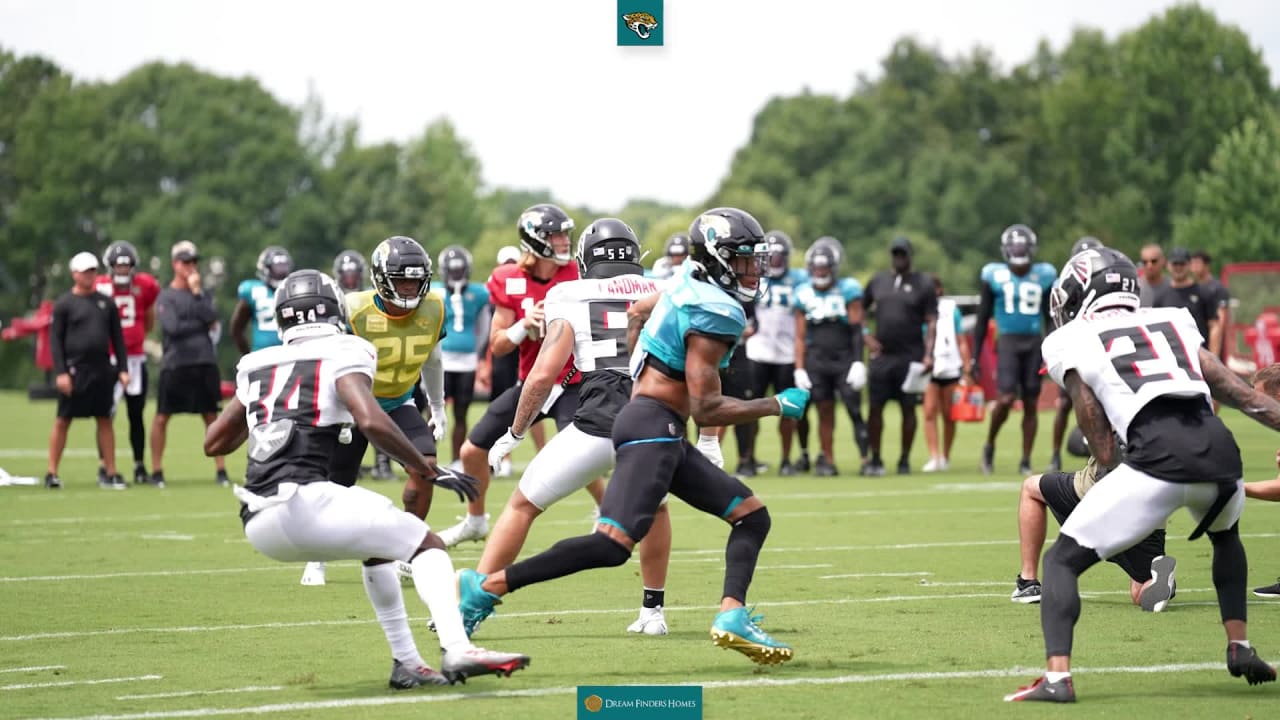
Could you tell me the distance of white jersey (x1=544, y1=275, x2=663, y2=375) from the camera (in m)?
8.75

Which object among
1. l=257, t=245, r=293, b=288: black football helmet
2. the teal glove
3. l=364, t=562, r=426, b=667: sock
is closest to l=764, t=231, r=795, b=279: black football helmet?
l=257, t=245, r=293, b=288: black football helmet

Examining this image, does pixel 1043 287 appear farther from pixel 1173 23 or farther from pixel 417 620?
pixel 1173 23

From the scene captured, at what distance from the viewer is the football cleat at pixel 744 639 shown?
7.04 m

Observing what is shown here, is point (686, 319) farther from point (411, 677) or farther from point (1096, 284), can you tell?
point (411, 677)

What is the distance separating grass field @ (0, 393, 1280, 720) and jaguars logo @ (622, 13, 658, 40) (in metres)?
2.74

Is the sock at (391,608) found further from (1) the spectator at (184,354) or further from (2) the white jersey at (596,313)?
(1) the spectator at (184,354)

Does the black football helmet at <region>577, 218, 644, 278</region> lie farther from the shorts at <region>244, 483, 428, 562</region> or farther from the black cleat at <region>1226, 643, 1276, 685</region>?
the black cleat at <region>1226, 643, 1276, 685</region>

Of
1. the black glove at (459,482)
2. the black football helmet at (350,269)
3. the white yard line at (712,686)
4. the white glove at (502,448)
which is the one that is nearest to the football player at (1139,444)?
the white yard line at (712,686)

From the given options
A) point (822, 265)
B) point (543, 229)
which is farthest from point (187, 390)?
point (543, 229)

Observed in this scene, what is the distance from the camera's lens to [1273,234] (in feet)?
196

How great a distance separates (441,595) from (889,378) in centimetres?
1190

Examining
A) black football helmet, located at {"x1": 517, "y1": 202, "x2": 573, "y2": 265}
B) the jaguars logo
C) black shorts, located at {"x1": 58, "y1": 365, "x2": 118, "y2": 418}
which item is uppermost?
the jaguars logo

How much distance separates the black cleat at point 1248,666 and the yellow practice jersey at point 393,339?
15.4 ft

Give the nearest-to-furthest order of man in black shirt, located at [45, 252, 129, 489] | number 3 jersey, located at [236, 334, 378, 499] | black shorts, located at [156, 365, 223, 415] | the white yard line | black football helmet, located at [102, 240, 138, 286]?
the white yard line, number 3 jersey, located at [236, 334, 378, 499], man in black shirt, located at [45, 252, 129, 489], black shorts, located at [156, 365, 223, 415], black football helmet, located at [102, 240, 138, 286]
